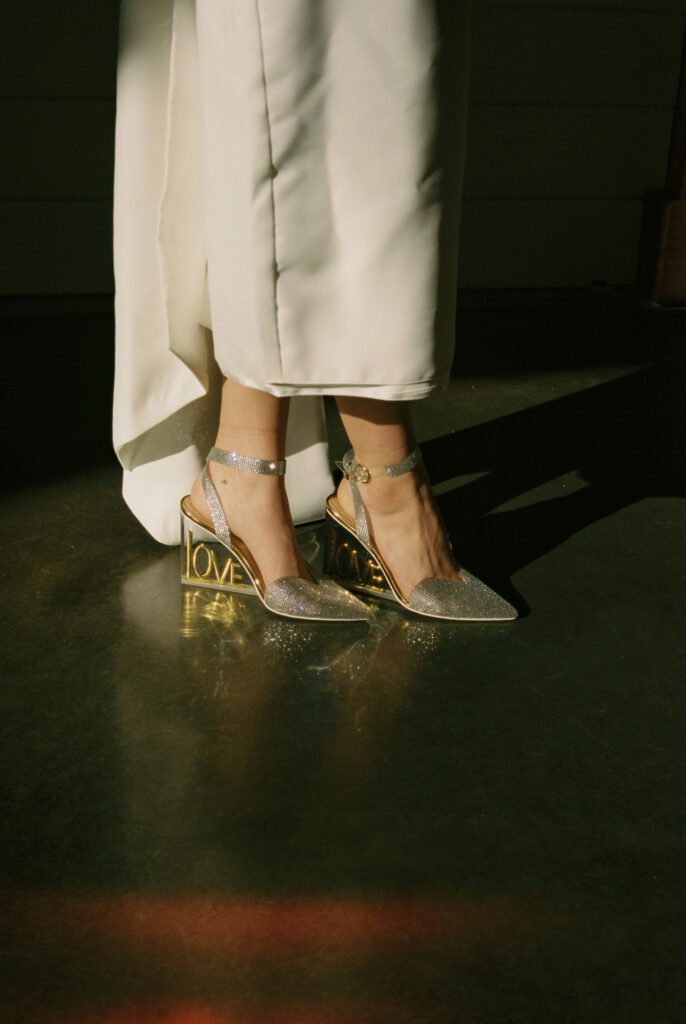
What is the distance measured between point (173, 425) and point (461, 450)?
0.51m

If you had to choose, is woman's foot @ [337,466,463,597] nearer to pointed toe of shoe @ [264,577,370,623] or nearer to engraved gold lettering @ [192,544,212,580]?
pointed toe of shoe @ [264,577,370,623]

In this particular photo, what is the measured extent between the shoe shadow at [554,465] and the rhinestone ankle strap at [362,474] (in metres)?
0.17

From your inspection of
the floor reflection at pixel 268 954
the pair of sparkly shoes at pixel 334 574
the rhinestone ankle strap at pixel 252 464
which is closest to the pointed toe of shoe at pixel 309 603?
the pair of sparkly shoes at pixel 334 574

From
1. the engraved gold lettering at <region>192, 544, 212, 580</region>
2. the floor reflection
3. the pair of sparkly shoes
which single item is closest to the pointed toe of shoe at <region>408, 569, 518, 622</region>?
the pair of sparkly shoes

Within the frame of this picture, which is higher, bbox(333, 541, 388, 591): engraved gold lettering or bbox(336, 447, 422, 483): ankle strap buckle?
bbox(336, 447, 422, 483): ankle strap buckle

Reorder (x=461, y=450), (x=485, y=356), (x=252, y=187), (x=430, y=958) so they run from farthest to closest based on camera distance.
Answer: (x=485, y=356), (x=461, y=450), (x=252, y=187), (x=430, y=958)

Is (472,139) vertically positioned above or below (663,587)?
above

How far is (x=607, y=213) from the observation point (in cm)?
278

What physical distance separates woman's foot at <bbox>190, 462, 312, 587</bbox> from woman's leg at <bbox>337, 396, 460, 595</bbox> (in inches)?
3.3

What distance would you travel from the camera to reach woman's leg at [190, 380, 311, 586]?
1.03 meters

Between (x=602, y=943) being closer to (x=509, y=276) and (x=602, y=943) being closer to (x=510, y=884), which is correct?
(x=510, y=884)

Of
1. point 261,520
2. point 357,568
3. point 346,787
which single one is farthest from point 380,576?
point 346,787

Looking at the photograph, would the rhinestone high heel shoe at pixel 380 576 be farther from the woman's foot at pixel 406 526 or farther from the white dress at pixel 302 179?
the white dress at pixel 302 179

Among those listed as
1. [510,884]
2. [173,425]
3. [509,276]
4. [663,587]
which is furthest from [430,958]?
[509,276]
